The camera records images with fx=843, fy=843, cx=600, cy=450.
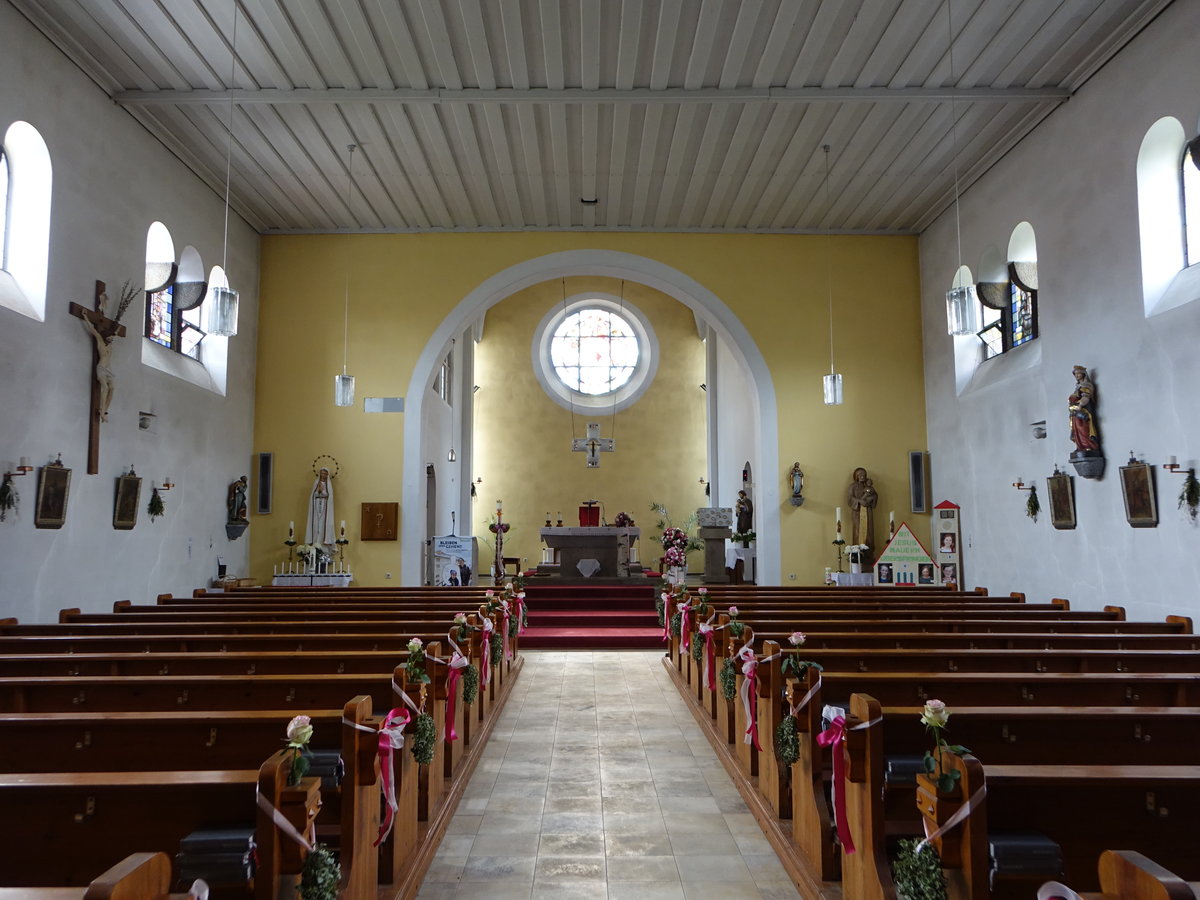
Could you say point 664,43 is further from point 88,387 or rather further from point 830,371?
point 88,387

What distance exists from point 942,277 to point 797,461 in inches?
115

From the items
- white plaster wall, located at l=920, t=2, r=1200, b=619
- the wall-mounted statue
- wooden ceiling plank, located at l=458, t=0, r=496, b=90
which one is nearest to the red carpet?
white plaster wall, located at l=920, t=2, r=1200, b=619

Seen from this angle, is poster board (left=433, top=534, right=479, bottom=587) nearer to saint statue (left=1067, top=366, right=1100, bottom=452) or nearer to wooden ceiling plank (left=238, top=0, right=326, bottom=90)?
wooden ceiling plank (left=238, top=0, right=326, bottom=90)

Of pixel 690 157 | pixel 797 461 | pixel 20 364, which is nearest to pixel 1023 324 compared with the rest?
pixel 797 461

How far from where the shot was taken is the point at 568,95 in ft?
25.2

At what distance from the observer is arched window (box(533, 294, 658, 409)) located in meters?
17.7

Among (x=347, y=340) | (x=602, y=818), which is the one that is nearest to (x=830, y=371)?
(x=347, y=340)

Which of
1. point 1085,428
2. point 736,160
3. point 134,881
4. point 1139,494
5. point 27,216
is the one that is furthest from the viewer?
point 736,160

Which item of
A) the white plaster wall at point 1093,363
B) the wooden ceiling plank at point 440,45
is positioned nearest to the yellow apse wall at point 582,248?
the white plaster wall at point 1093,363

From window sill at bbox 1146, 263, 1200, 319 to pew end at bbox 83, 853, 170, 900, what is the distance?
695 centimetres

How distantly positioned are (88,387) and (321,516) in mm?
3888

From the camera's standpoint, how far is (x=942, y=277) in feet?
34.8

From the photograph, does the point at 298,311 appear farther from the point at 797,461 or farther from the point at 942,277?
the point at 942,277

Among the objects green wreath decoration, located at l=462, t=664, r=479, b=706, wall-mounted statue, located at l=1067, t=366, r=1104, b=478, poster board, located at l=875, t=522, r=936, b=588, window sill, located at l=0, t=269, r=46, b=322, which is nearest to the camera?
green wreath decoration, located at l=462, t=664, r=479, b=706
